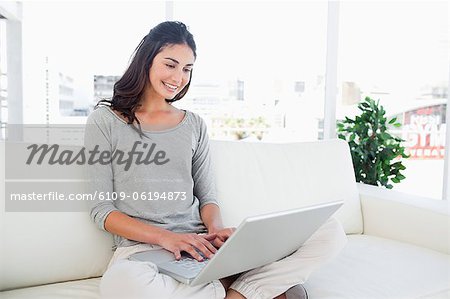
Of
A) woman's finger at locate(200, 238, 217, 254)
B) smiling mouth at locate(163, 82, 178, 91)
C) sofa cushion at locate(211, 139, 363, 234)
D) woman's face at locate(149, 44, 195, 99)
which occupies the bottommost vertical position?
woman's finger at locate(200, 238, 217, 254)

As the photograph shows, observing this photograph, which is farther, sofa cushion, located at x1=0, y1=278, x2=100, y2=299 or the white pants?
sofa cushion, located at x1=0, y1=278, x2=100, y2=299

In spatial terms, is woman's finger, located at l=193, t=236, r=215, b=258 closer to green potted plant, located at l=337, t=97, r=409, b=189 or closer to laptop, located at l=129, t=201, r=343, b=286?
laptop, located at l=129, t=201, r=343, b=286

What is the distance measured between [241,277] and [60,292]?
0.53 meters

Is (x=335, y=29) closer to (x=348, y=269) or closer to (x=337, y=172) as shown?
(x=337, y=172)

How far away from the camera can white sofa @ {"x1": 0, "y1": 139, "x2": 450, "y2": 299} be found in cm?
156

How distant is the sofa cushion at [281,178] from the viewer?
199cm

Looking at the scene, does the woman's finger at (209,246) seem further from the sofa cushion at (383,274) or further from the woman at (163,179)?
the sofa cushion at (383,274)

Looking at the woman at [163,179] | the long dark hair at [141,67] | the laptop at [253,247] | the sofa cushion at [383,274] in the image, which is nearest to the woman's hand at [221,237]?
the woman at [163,179]

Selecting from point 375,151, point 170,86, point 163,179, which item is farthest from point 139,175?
point 375,151

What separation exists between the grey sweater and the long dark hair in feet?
0.21

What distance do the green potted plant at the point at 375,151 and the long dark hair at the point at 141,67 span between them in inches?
62.4

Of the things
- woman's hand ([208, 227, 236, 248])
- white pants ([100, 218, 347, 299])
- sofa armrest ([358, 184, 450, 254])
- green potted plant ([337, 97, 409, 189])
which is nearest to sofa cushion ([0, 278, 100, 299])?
white pants ([100, 218, 347, 299])

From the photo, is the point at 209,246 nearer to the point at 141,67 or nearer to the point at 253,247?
the point at 253,247

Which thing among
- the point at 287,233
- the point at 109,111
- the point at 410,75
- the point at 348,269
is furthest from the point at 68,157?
the point at 410,75
